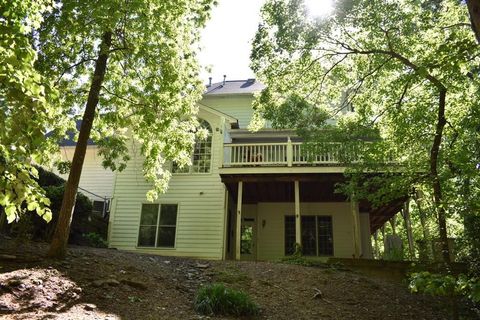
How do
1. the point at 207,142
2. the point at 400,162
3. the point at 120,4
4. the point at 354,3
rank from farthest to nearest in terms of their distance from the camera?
the point at 207,142 < the point at 400,162 < the point at 354,3 < the point at 120,4

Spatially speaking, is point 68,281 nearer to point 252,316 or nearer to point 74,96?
point 252,316

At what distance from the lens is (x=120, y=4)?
7754mm

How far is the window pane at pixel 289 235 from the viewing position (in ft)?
53.2

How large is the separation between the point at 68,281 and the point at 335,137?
286 inches

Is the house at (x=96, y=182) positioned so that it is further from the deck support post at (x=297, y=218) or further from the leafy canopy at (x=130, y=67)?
the deck support post at (x=297, y=218)

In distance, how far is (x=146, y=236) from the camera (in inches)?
605

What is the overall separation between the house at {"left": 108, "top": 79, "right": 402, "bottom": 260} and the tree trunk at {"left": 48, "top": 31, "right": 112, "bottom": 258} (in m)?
6.50

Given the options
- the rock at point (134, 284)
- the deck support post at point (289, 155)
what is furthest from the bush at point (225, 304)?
the deck support post at point (289, 155)

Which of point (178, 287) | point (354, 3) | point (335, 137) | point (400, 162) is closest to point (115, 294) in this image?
point (178, 287)

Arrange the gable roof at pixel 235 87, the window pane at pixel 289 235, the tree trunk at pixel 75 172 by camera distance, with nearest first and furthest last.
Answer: the tree trunk at pixel 75 172 < the window pane at pixel 289 235 < the gable roof at pixel 235 87

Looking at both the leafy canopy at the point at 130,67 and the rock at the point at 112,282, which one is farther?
the leafy canopy at the point at 130,67

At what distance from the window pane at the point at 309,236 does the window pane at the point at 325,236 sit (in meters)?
0.21

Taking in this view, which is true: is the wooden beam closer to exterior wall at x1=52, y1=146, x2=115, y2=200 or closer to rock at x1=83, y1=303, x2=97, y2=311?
rock at x1=83, y1=303, x2=97, y2=311

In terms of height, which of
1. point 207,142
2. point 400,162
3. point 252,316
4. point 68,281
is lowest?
point 252,316
